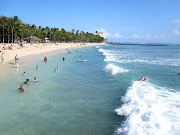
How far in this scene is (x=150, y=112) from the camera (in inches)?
343

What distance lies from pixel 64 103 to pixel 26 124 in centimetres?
294

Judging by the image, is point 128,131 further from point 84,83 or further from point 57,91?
point 84,83

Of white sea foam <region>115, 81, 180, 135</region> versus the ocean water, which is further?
the ocean water

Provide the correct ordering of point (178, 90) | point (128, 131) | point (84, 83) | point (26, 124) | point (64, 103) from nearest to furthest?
point (128, 131) → point (26, 124) → point (64, 103) → point (178, 90) → point (84, 83)

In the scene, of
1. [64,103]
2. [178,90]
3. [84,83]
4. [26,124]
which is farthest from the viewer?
[84,83]

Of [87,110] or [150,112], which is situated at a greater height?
[150,112]

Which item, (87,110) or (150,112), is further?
(87,110)

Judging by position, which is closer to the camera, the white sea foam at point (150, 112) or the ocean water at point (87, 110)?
the white sea foam at point (150, 112)

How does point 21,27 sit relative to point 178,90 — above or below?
above

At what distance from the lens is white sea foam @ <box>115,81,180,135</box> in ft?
23.2

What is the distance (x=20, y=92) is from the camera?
11.9 metres

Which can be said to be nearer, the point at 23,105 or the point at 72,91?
the point at 23,105

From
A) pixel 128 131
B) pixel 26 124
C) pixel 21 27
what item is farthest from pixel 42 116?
pixel 21 27

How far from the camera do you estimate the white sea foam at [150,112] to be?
278 inches
